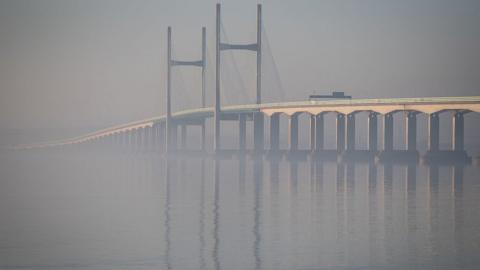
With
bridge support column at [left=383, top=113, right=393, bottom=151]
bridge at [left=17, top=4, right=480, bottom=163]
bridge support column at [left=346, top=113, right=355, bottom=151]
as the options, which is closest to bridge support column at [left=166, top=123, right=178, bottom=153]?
bridge at [left=17, top=4, right=480, bottom=163]

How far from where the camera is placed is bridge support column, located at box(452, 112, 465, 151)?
102m

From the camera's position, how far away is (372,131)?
11538 centimetres

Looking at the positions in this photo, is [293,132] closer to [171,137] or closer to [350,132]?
[350,132]

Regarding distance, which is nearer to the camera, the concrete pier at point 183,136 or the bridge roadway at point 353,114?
the bridge roadway at point 353,114

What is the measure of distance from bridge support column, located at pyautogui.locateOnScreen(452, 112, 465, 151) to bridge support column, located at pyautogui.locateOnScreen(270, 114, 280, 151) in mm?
33264

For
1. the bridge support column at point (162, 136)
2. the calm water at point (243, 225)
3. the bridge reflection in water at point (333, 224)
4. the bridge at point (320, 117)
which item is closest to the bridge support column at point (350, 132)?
the bridge at point (320, 117)

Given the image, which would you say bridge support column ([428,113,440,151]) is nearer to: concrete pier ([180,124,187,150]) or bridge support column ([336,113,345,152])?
bridge support column ([336,113,345,152])

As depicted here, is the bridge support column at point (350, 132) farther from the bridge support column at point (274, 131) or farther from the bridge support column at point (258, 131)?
the bridge support column at point (258, 131)

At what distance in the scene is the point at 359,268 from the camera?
31.7m

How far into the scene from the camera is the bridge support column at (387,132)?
110 m

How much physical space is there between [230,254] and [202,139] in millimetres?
125152

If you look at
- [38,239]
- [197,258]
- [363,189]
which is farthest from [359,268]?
[363,189]

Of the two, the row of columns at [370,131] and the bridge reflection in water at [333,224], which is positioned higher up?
the row of columns at [370,131]

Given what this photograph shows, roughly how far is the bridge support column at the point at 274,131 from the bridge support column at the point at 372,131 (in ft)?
62.2
